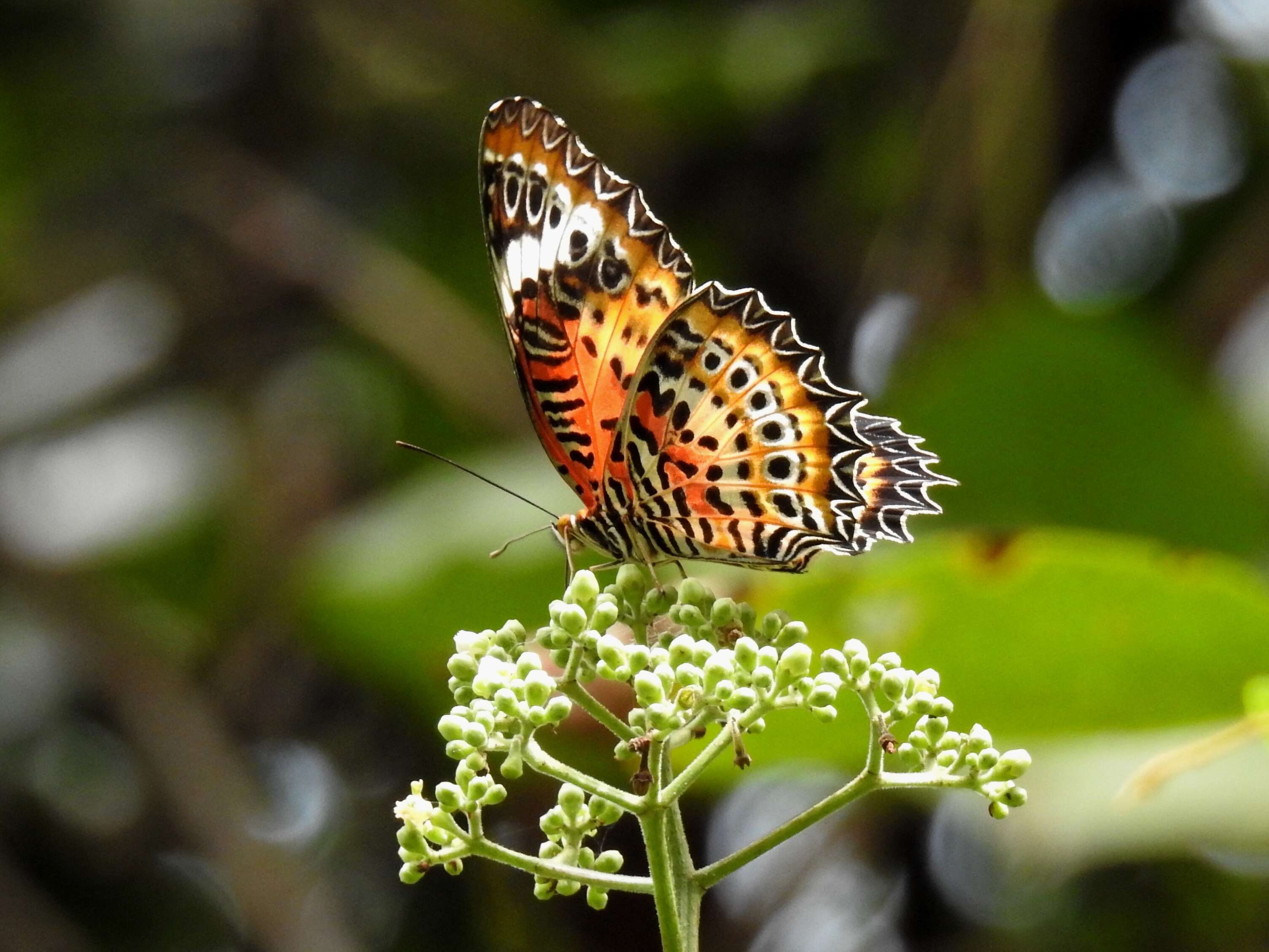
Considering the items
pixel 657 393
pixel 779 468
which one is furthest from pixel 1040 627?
pixel 657 393

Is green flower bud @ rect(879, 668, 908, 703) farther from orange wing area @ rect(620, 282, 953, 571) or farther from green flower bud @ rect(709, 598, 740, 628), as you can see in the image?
orange wing area @ rect(620, 282, 953, 571)

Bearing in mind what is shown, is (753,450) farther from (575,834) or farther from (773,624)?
(575,834)

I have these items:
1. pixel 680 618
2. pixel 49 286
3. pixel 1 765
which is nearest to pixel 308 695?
pixel 1 765

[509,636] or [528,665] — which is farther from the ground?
[509,636]

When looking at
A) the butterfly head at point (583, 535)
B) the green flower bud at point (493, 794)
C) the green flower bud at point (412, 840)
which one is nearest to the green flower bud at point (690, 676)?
the green flower bud at point (493, 794)

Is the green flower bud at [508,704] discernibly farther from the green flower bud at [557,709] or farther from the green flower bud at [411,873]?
the green flower bud at [411,873]

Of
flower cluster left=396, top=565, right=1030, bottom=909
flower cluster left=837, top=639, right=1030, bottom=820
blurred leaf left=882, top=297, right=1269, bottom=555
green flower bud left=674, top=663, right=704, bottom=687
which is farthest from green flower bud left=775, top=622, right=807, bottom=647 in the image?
blurred leaf left=882, top=297, right=1269, bottom=555
